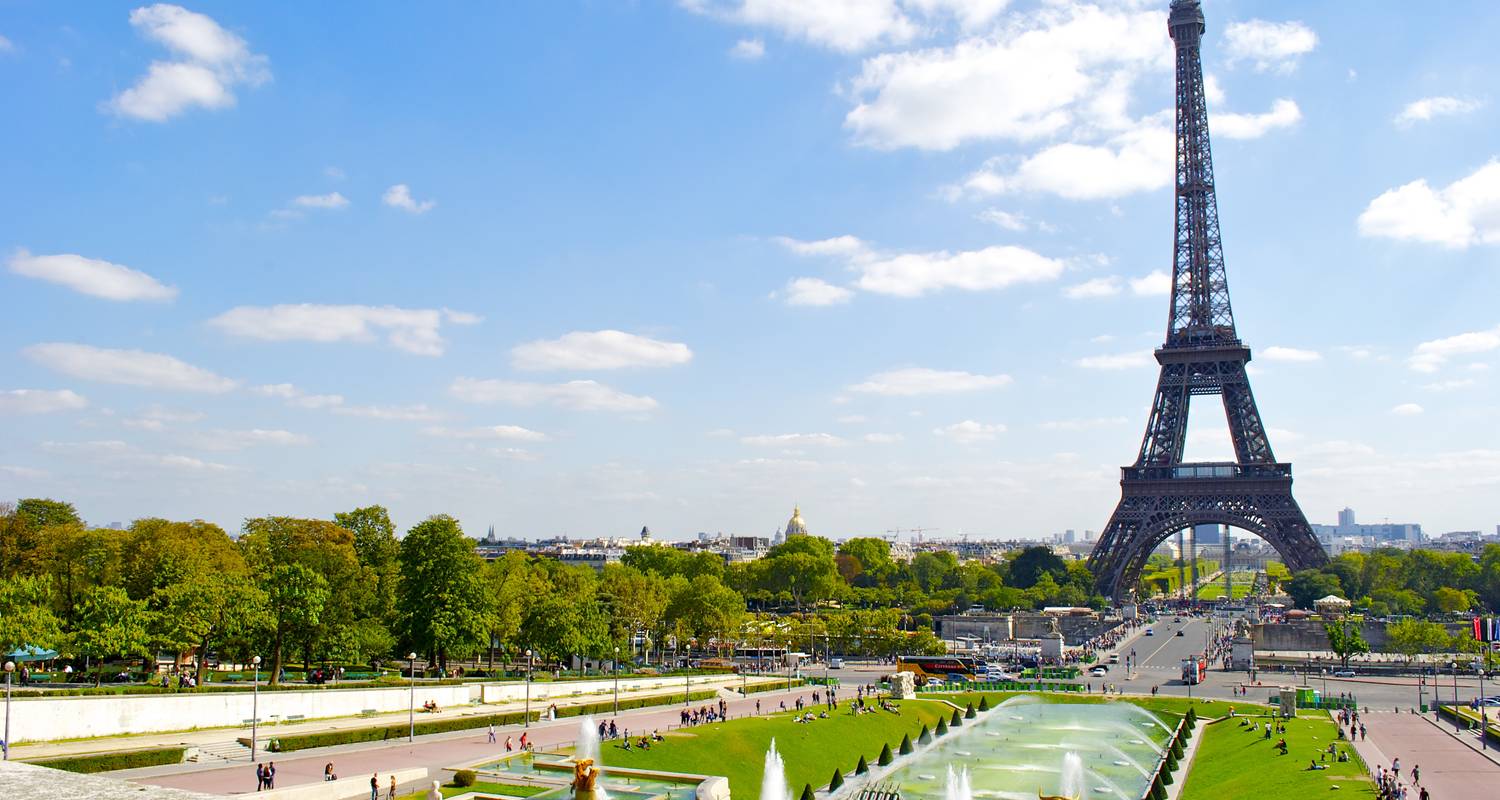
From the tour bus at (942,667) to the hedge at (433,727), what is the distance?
2600cm

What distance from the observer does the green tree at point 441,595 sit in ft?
210

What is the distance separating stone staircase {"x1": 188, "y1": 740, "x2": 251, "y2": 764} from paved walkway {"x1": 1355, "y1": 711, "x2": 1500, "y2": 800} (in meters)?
41.9

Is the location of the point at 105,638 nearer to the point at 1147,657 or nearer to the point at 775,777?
the point at 775,777

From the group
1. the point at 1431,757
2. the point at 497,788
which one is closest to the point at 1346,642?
the point at 1431,757

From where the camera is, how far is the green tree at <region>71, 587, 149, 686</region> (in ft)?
156

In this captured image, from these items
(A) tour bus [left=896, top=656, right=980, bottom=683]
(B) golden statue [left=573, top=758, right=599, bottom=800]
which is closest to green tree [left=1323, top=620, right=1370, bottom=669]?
(A) tour bus [left=896, top=656, right=980, bottom=683]

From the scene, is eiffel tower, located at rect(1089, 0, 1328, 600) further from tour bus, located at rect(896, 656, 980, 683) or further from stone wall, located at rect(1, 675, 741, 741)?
stone wall, located at rect(1, 675, 741, 741)

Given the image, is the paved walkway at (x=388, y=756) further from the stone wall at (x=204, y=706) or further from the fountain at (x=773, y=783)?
the fountain at (x=773, y=783)

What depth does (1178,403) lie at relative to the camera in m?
120

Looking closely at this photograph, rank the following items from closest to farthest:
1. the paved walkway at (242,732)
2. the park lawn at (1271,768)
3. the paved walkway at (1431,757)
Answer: the paved walkway at (242,732) < the paved walkway at (1431,757) < the park lawn at (1271,768)

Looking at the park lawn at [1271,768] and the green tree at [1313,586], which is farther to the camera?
the green tree at [1313,586]

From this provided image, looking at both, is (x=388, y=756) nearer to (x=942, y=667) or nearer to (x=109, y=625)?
(x=109, y=625)

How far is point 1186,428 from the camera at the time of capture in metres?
121

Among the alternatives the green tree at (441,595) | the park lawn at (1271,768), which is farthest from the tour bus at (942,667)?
the green tree at (441,595)
